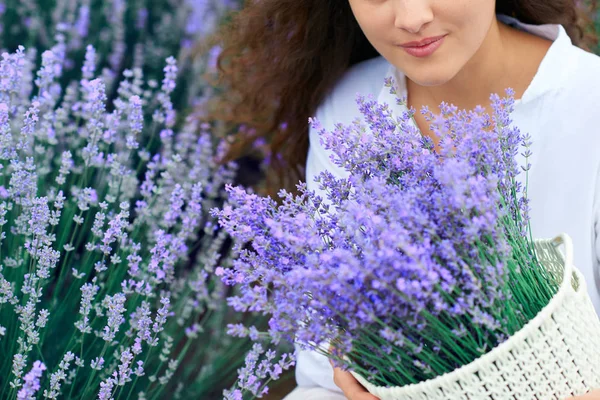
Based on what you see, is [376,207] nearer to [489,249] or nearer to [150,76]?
[489,249]

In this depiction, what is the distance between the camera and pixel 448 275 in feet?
2.87

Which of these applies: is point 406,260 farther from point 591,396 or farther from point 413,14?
point 413,14

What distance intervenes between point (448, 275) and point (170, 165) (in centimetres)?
88

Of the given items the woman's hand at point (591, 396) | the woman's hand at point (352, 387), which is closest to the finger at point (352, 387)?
the woman's hand at point (352, 387)

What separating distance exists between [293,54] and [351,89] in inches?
6.9

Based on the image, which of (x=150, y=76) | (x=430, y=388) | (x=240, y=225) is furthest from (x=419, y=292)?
(x=150, y=76)

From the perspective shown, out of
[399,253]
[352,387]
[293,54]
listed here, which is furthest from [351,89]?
[399,253]

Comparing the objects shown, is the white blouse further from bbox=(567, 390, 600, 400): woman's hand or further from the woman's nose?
bbox=(567, 390, 600, 400): woman's hand

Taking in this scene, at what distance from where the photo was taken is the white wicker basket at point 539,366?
3.00 feet

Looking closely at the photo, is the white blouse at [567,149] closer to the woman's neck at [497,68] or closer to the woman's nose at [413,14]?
the woman's neck at [497,68]

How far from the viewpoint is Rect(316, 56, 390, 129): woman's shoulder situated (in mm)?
1984

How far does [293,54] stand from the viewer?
1.98m

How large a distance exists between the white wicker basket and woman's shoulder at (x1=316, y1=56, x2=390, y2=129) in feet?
3.36

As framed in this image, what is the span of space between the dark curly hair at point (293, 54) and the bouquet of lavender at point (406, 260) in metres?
0.93
